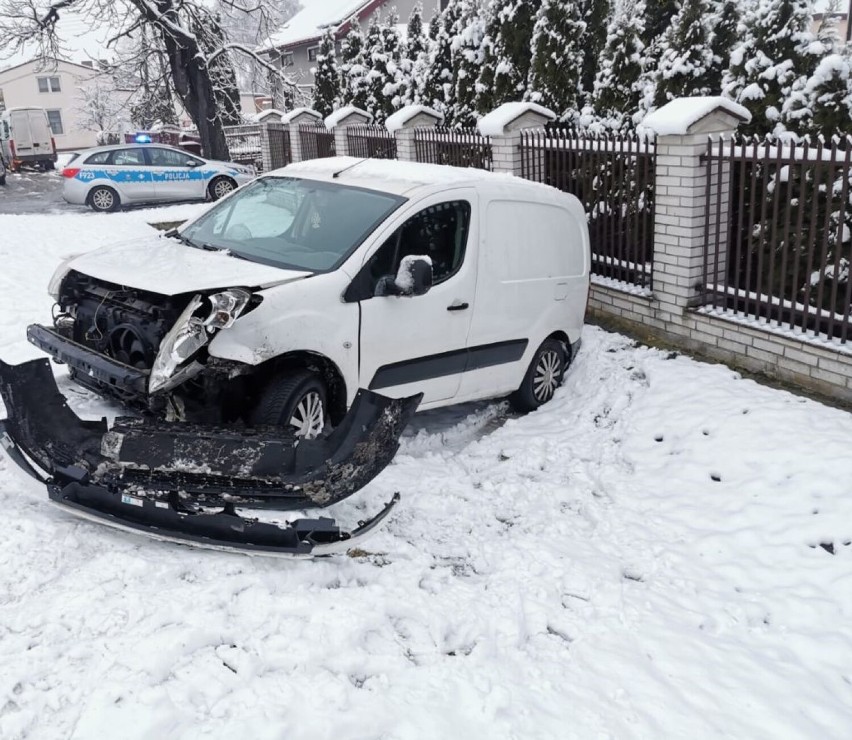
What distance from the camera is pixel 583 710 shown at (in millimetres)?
3359

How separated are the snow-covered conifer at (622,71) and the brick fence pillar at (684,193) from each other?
294 cm

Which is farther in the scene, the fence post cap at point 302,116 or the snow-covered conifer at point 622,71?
the fence post cap at point 302,116

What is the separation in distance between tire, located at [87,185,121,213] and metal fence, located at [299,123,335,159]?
4.31m

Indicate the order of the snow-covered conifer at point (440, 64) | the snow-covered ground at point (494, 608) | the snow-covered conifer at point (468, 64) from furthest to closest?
1. the snow-covered conifer at point (440, 64)
2. the snow-covered conifer at point (468, 64)
3. the snow-covered ground at point (494, 608)

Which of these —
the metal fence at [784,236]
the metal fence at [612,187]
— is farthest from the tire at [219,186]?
the metal fence at [784,236]

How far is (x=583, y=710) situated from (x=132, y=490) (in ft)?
7.57

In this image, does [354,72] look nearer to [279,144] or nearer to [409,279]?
[279,144]

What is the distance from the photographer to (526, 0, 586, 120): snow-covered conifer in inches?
449

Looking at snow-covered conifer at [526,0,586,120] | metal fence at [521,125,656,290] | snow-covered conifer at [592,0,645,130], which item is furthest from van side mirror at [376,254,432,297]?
snow-covered conifer at [526,0,586,120]

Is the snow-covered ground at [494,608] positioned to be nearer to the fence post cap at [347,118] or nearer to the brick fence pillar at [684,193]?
the brick fence pillar at [684,193]

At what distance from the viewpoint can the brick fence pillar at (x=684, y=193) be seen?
710 cm

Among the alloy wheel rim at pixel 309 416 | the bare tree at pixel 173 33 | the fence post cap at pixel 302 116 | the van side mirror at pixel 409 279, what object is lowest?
the alloy wheel rim at pixel 309 416

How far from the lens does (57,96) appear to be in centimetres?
5947

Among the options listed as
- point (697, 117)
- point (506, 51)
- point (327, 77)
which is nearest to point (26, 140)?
point (327, 77)
